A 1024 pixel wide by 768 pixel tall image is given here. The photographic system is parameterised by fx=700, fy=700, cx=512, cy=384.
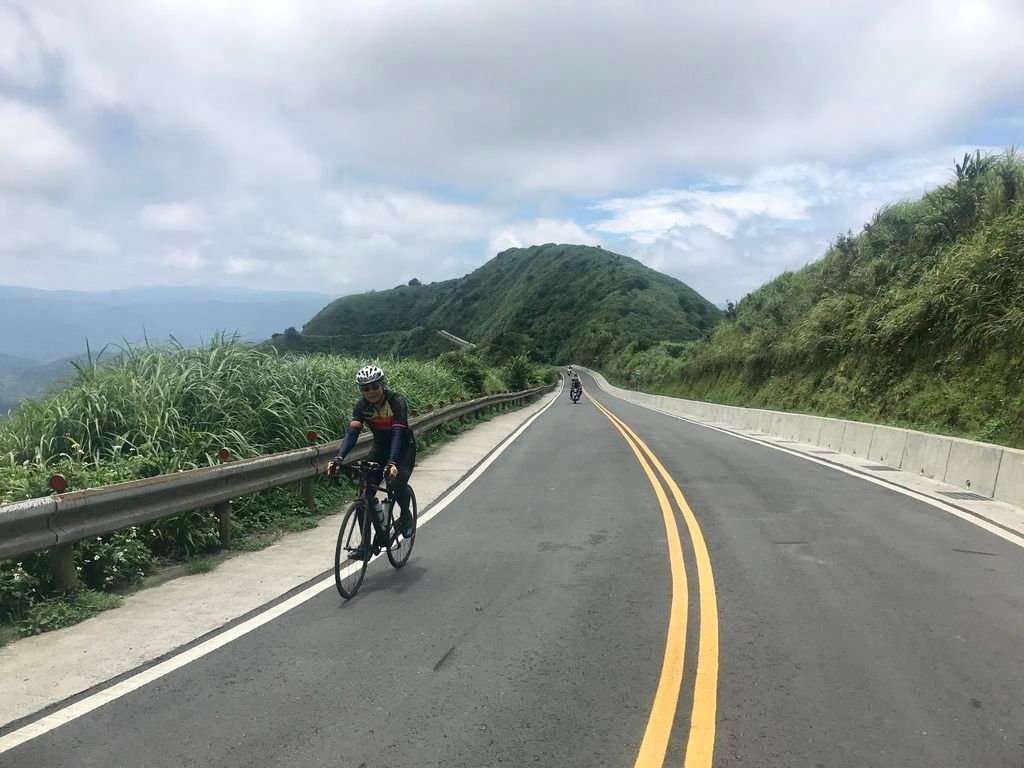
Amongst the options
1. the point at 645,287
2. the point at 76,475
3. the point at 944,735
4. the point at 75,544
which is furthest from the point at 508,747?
the point at 645,287

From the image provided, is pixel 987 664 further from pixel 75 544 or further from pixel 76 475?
pixel 76 475

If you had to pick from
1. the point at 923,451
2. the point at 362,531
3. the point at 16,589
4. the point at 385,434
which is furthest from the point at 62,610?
the point at 923,451

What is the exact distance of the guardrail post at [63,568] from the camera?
5695 mm

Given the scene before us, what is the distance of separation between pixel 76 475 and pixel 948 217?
965 inches

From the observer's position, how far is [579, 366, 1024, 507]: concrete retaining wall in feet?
30.6

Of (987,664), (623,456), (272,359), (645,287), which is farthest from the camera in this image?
(645,287)

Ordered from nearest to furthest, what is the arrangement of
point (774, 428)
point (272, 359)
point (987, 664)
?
point (987, 664) < point (272, 359) < point (774, 428)

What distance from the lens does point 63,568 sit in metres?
5.73

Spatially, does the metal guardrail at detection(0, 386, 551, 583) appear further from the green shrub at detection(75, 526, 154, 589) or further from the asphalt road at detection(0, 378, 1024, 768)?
the asphalt road at detection(0, 378, 1024, 768)

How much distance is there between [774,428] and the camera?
68.6ft

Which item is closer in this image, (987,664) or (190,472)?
(987,664)

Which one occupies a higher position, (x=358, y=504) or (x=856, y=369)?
(x=856, y=369)

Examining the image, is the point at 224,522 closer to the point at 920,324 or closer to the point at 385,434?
the point at 385,434

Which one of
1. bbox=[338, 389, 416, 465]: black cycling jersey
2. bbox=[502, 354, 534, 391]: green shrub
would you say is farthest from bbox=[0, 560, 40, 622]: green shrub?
bbox=[502, 354, 534, 391]: green shrub
